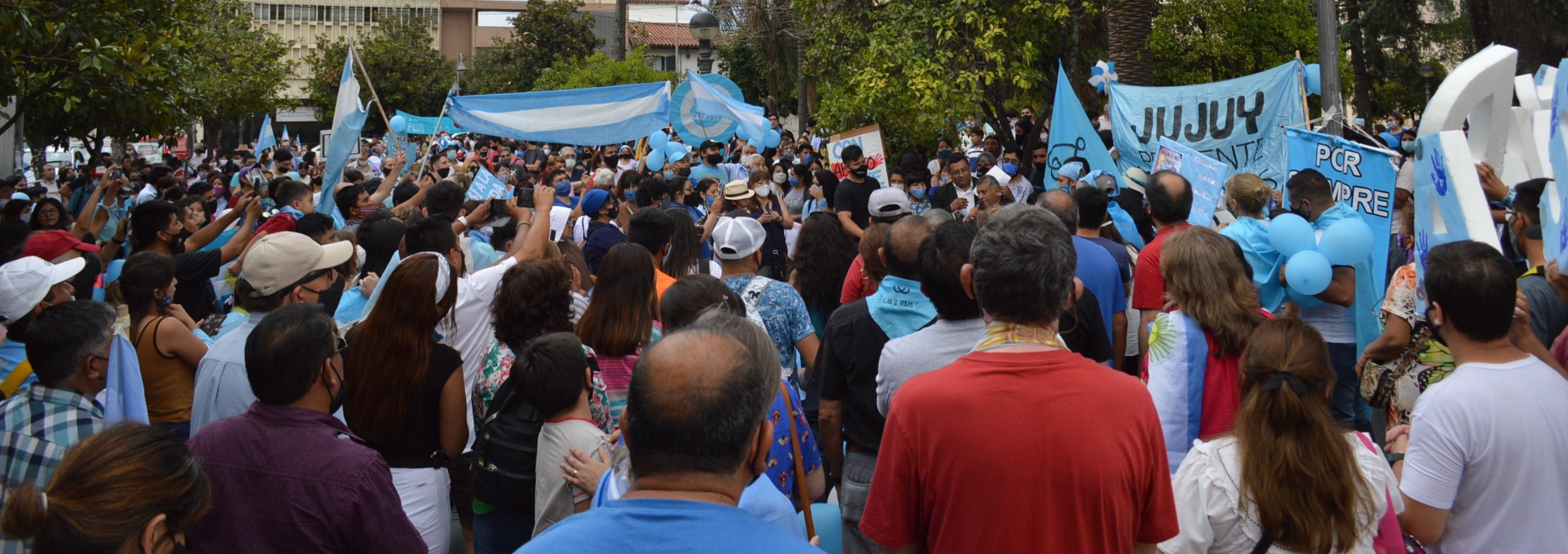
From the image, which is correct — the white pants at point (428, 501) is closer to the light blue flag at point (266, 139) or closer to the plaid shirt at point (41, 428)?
the plaid shirt at point (41, 428)

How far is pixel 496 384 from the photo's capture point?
12.8 feet

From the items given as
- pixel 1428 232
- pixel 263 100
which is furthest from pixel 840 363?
pixel 263 100

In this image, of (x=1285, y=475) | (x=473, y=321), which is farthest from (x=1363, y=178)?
(x=473, y=321)

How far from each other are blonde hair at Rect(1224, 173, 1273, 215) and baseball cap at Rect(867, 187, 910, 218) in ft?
6.91

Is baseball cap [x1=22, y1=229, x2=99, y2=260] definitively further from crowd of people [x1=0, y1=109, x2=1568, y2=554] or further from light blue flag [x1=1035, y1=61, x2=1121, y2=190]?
light blue flag [x1=1035, y1=61, x2=1121, y2=190]

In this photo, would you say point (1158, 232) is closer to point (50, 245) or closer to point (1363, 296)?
point (1363, 296)

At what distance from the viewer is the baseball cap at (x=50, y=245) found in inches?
257

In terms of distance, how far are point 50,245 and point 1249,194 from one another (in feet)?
21.7

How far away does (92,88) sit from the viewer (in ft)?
30.2

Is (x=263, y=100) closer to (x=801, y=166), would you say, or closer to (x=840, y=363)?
(x=801, y=166)

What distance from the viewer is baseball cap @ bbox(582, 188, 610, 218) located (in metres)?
8.18

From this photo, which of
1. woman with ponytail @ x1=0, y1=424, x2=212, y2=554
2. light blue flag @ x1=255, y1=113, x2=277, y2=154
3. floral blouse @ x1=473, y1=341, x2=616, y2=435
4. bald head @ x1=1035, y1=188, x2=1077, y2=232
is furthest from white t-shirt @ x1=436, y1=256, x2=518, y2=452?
light blue flag @ x1=255, y1=113, x2=277, y2=154

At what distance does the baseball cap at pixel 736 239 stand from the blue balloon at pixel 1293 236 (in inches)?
88.7

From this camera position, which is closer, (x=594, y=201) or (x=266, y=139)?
(x=594, y=201)
